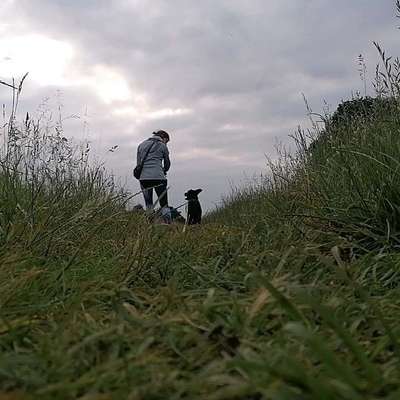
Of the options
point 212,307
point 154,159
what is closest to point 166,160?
point 154,159

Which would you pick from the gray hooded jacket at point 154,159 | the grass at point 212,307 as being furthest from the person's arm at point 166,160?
the grass at point 212,307

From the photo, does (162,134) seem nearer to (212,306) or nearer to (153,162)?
(153,162)

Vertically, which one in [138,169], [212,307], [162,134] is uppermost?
[162,134]

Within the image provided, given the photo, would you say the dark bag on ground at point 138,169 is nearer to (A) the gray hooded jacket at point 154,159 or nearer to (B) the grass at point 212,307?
(A) the gray hooded jacket at point 154,159

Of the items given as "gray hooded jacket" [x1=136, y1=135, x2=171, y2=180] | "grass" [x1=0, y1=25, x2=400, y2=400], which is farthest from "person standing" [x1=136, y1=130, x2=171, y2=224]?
"grass" [x1=0, y1=25, x2=400, y2=400]

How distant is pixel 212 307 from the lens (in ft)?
4.33

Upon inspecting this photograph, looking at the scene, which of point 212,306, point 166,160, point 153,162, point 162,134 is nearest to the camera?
point 212,306

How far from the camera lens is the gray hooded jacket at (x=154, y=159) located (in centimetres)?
762

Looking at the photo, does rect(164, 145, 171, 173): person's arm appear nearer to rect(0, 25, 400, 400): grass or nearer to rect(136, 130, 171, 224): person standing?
rect(136, 130, 171, 224): person standing

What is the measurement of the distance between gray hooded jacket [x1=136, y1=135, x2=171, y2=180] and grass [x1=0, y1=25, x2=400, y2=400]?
4.38 meters

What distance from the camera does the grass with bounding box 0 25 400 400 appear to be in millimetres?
937

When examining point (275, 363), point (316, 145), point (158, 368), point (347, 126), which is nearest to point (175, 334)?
point (158, 368)

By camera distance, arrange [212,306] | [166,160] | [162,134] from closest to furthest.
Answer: [212,306], [166,160], [162,134]

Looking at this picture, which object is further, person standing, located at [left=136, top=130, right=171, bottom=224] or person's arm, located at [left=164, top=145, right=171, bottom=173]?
person's arm, located at [left=164, top=145, right=171, bottom=173]
